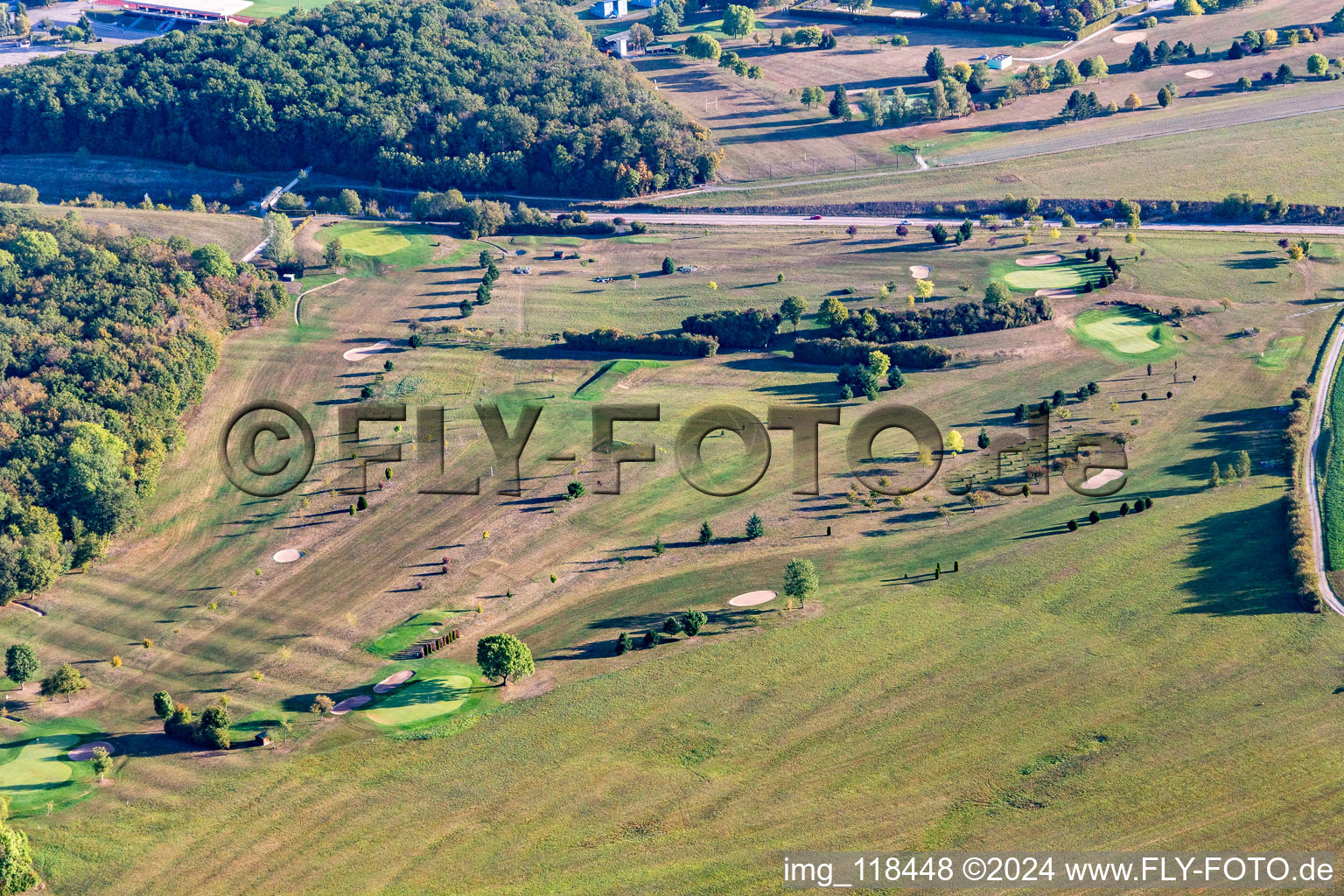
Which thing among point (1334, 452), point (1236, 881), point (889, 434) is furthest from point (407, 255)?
point (1236, 881)

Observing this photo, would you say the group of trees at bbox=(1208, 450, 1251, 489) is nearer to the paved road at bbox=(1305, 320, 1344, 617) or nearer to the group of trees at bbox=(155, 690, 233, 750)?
the paved road at bbox=(1305, 320, 1344, 617)

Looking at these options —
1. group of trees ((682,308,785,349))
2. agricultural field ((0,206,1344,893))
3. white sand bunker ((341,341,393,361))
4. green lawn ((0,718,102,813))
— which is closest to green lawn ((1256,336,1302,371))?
agricultural field ((0,206,1344,893))

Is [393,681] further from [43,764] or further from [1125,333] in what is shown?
[1125,333]

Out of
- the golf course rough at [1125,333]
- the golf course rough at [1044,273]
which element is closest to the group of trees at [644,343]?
the golf course rough at [1044,273]

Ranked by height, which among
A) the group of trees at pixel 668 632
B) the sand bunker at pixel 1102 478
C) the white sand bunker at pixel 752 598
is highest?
the sand bunker at pixel 1102 478

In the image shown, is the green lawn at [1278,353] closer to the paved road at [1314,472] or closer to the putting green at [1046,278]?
the paved road at [1314,472]

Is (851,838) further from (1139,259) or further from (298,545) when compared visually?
(1139,259)

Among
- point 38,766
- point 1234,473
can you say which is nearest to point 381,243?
point 38,766

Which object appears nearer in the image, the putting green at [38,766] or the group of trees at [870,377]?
the putting green at [38,766]
